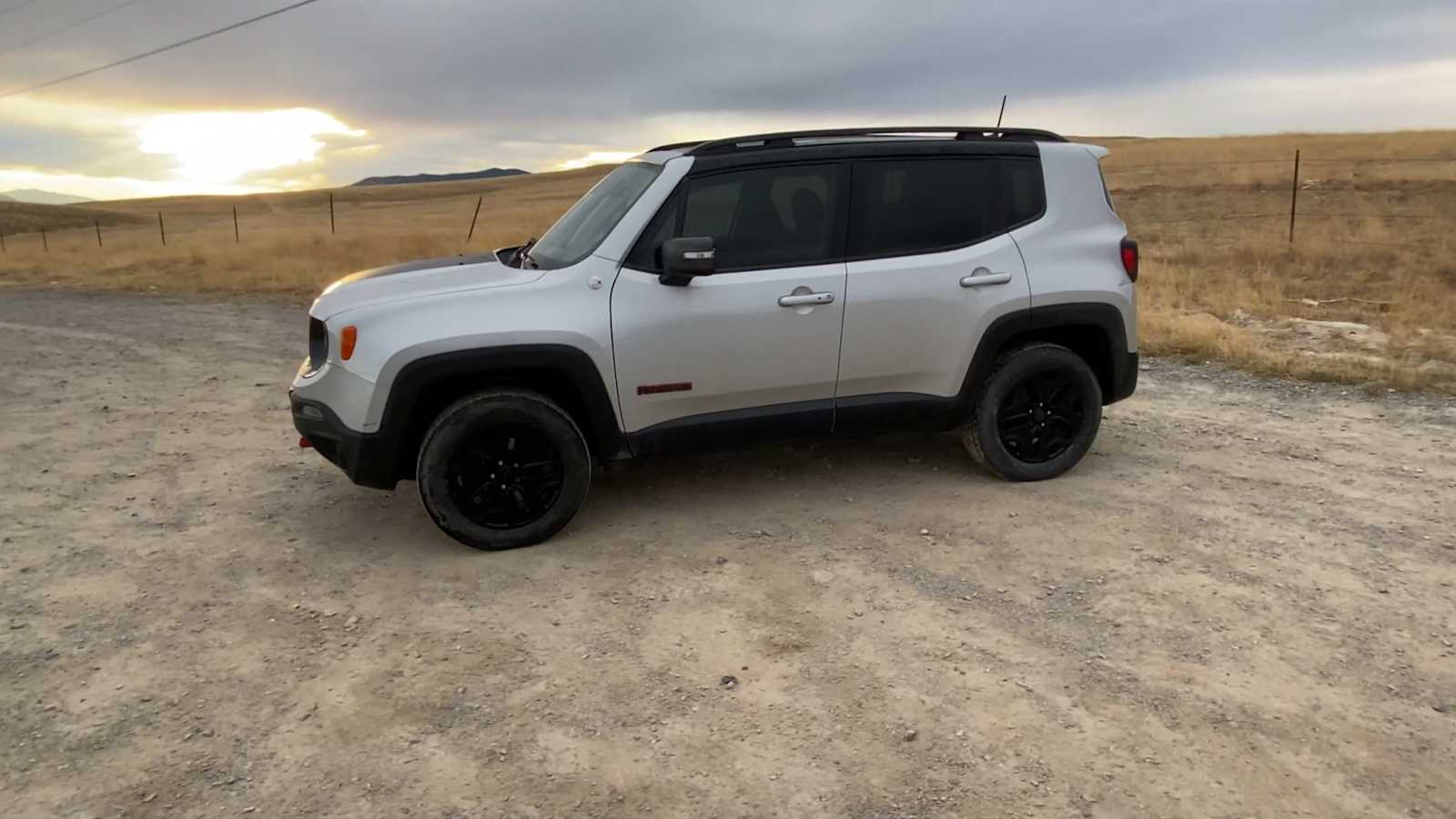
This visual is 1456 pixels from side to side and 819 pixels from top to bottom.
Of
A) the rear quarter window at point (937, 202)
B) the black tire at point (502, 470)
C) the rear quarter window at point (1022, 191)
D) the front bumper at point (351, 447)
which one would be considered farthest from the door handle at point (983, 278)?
the front bumper at point (351, 447)

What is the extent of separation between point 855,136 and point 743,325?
1.24 metres

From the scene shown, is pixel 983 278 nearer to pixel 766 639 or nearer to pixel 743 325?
pixel 743 325

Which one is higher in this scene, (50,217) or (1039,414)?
(50,217)

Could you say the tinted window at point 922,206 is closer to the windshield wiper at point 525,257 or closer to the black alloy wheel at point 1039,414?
the black alloy wheel at point 1039,414

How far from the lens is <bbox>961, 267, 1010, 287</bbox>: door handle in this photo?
500cm

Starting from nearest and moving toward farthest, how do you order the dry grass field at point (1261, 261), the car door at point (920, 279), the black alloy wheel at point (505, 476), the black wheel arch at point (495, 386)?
the black wheel arch at point (495, 386) → the black alloy wheel at point (505, 476) → the car door at point (920, 279) → the dry grass field at point (1261, 261)

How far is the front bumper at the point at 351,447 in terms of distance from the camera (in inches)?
172

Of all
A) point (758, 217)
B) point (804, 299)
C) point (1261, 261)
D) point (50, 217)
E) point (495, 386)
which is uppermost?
point (50, 217)

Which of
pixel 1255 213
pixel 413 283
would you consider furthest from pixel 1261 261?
pixel 413 283

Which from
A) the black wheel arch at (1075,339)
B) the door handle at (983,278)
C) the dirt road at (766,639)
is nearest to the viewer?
the dirt road at (766,639)

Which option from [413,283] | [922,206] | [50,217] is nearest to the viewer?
[413,283]

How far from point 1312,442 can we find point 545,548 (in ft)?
15.6

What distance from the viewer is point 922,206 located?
5043 millimetres

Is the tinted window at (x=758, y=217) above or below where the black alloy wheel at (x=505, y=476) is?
above
